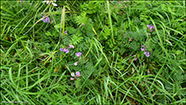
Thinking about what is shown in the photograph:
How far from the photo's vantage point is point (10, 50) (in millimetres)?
1586

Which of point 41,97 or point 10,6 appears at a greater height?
point 10,6

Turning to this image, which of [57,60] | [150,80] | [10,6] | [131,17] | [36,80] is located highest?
[10,6]

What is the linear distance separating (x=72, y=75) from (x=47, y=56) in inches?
15.4

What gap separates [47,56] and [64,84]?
0.39 metres

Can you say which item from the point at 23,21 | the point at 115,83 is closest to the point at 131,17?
the point at 115,83

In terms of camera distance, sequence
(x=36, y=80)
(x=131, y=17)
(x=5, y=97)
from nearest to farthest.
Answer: (x=5, y=97) < (x=36, y=80) < (x=131, y=17)

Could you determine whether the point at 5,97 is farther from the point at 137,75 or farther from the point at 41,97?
the point at 137,75

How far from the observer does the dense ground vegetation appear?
1.47 metres

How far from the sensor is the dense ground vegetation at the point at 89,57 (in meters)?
1.47

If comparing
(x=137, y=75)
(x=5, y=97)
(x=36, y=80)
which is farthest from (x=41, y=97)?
(x=137, y=75)

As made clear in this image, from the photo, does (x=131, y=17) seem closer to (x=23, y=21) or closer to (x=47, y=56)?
(x=47, y=56)

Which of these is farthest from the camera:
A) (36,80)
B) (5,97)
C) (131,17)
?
(131,17)

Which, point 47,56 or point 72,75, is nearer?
point 72,75

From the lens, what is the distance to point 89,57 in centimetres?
157
